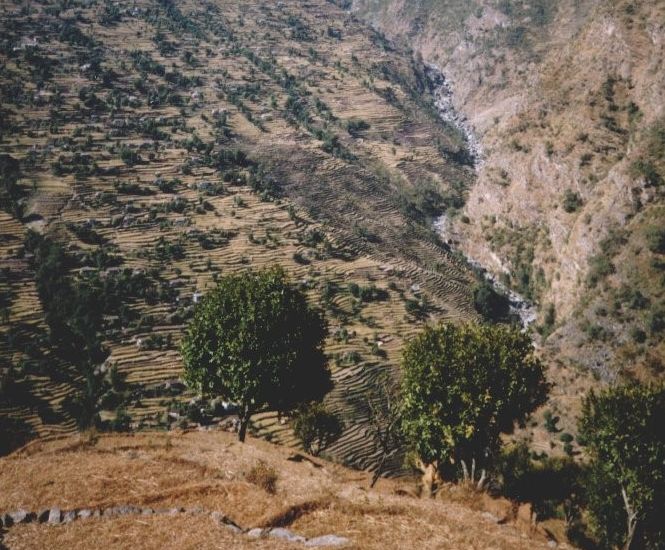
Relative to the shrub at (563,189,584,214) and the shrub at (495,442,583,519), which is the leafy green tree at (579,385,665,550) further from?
the shrub at (563,189,584,214)

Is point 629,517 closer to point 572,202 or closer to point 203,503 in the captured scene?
point 203,503

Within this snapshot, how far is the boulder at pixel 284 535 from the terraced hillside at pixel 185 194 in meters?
36.0

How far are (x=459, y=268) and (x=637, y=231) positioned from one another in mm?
35483

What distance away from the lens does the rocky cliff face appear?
5619 cm

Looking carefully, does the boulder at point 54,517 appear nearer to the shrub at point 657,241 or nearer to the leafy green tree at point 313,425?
the leafy green tree at point 313,425

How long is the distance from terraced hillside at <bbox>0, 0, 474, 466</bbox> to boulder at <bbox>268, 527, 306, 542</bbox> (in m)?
36.0

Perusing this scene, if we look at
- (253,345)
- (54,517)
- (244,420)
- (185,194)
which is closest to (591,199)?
(185,194)

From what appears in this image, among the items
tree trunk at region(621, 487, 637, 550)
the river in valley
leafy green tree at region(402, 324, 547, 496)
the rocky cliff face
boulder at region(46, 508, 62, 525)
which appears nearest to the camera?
boulder at region(46, 508, 62, 525)

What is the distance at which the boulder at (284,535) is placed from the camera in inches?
548

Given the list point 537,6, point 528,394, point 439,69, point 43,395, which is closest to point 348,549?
point 528,394

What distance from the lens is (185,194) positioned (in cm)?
8881

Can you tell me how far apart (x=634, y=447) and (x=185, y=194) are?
78252mm

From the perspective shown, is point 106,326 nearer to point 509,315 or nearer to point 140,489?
point 140,489

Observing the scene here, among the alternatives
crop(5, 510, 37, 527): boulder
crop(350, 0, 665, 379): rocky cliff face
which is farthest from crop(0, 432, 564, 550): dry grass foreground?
crop(350, 0, 665, 379): rocky cliff face
